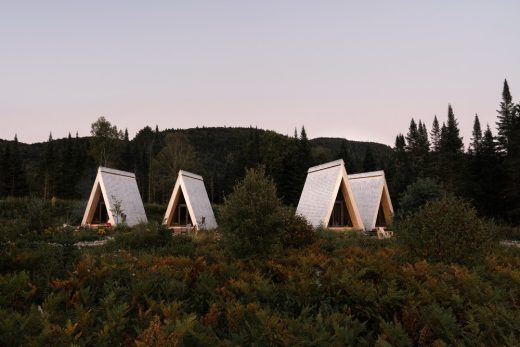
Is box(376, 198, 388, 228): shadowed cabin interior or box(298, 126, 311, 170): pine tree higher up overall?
box(298, 126, 311, 170): pine tree

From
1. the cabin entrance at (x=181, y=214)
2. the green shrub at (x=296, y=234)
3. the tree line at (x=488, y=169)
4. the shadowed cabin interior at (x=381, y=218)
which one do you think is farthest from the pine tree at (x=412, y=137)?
the green shrub at (x=296, y=234)

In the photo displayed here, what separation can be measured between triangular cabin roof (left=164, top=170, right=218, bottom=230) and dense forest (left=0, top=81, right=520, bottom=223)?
4.85 metres

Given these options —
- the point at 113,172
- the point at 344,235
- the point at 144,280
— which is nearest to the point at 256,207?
the point at 144,280

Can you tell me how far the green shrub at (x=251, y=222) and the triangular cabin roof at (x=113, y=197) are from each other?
1352 cm

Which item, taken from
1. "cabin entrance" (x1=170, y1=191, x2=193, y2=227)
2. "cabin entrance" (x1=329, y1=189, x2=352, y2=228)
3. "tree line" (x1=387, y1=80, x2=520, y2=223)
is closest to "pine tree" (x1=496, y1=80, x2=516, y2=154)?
"tree line" (x1=387, y1=80, x2=520, y2=223)

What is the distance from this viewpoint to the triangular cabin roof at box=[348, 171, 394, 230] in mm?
21875

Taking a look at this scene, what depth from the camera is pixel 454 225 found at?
28.8ft

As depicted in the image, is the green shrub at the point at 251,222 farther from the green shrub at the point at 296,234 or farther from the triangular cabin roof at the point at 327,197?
the triangular cabin roof at the point at 327,197

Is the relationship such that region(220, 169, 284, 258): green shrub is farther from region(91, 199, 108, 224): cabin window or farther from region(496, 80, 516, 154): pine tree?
region(496, 80, 516, 154): pine tree

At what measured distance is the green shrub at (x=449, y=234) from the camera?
876cm

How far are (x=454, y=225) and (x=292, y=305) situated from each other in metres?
4.50

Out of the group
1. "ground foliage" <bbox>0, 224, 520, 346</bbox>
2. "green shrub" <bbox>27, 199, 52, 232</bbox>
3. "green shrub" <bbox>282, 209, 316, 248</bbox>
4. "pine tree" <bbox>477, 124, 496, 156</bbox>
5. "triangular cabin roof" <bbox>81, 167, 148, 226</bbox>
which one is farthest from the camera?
"pine tree" <bbox>477, 124, 496, 156</bbox>

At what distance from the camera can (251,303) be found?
232 inches

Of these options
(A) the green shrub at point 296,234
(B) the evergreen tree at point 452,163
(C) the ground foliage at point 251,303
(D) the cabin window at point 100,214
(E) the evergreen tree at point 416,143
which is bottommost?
(C) the ground foliage at point 251,303
